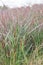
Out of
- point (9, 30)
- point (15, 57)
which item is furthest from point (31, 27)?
point (15, 57)

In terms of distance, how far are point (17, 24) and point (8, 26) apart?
221 millimetres

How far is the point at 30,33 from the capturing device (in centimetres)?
416

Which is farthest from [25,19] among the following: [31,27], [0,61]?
[0,61]

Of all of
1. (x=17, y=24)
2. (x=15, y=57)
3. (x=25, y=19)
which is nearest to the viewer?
(x=15, y=57)

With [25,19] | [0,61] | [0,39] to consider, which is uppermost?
[25,19]

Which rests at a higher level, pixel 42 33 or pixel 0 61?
pixel 42 33

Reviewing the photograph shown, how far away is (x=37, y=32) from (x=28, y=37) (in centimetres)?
23

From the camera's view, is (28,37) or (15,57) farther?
(28,37)

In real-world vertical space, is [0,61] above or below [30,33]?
below

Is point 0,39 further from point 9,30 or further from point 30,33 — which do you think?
point 30,33

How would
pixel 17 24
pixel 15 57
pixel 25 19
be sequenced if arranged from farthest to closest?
pixel 25 19 < pixel 17 24 < pixel 15 57

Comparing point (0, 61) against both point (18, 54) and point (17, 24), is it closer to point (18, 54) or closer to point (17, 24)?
point (18, 54)

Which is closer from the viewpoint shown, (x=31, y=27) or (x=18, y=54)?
(x=18, y=54)

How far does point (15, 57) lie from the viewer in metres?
3.80
